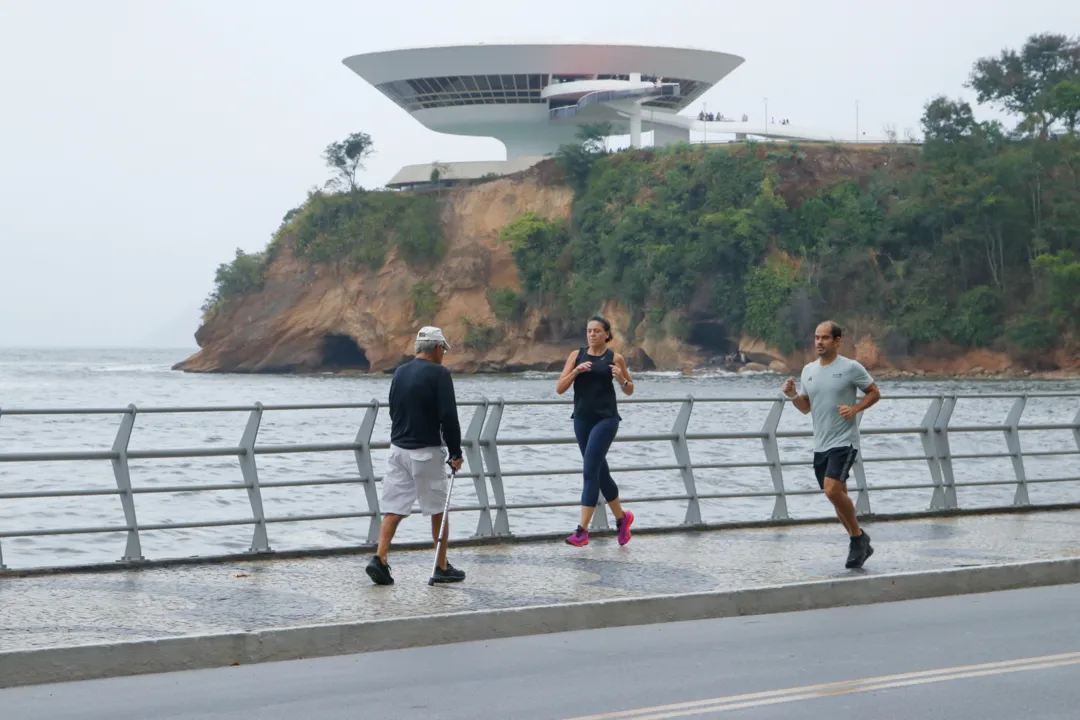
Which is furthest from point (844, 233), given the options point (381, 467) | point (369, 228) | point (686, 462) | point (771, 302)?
point (686, 462)

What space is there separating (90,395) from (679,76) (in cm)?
5560

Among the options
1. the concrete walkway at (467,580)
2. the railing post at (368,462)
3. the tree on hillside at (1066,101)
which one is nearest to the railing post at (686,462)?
the concrete walkway at (467,580)

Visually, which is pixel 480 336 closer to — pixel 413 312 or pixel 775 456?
pixel 413 312

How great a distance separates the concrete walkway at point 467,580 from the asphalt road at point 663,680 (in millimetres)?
652

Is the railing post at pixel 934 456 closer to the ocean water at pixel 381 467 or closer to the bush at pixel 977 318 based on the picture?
the ocean water at pixel 381 467

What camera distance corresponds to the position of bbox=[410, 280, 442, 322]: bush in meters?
117

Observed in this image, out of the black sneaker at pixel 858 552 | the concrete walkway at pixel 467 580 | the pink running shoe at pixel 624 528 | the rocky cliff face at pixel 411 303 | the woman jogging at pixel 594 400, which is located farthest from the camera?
the rocky cliff face at pixel 411 303

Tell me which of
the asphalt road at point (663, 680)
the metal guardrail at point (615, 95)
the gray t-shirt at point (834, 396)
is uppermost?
the metal guardrail at point (615, 95)

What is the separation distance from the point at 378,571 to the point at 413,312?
4222 inches

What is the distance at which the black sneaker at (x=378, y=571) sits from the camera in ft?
35.2

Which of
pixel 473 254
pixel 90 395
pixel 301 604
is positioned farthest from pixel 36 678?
pixel 473 254

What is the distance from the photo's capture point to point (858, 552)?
1198cm

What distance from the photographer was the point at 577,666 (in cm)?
866

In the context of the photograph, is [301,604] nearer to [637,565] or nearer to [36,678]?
[36,678]
